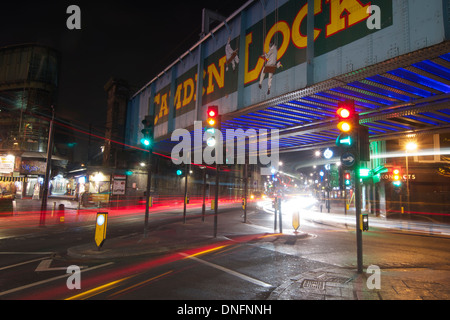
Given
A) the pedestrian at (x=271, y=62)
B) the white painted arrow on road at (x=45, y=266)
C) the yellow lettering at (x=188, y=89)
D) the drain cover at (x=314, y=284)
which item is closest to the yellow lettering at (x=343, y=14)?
the pedestrian at (x=271, y=62)

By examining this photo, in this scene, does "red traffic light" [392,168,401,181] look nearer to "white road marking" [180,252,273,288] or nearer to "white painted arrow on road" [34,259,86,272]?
"white road marking" [180,252,273,288]

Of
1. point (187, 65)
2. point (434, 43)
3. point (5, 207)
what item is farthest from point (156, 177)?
point (434, 43)

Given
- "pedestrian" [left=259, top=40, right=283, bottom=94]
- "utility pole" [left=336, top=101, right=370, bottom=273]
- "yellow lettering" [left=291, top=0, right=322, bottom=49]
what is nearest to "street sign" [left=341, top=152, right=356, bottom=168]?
"utility pole" [left=336, top=101, right=370, bottom=273]

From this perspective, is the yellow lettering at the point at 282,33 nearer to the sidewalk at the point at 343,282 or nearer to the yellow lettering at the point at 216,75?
the yellow lettering at the point at 216,75

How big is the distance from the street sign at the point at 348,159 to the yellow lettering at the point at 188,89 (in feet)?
39.9

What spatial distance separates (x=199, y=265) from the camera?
761 cm

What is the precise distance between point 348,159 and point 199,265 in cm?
491

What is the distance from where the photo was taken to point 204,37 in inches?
639

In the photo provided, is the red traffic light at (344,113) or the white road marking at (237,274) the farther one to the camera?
the red traffic light at (344,113)

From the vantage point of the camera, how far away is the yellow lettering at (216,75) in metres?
14.9

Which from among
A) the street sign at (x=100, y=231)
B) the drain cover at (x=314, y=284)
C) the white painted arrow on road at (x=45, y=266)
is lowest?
the white painted arrow on road at (x=45, y=266)

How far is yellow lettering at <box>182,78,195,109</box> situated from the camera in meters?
17.7

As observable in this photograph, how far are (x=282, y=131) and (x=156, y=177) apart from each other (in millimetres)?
21162

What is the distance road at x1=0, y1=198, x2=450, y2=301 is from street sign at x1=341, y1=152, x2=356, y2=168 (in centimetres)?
291
